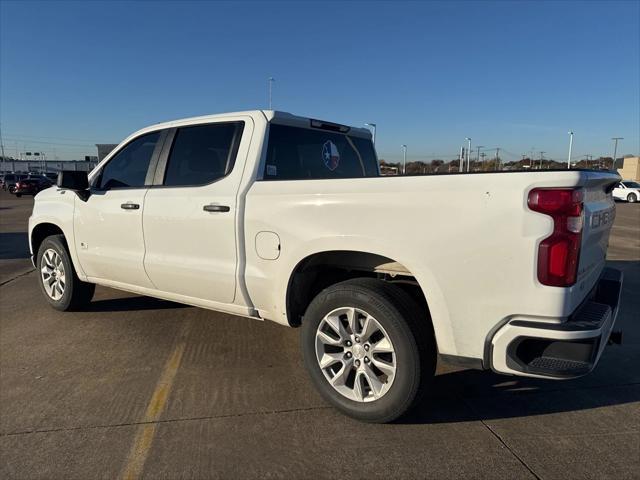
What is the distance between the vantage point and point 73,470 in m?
2.56

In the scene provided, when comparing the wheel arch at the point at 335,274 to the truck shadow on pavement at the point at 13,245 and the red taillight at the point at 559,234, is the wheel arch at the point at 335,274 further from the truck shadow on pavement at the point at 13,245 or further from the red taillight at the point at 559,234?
the truck shadow on pavement at the point at 13,245

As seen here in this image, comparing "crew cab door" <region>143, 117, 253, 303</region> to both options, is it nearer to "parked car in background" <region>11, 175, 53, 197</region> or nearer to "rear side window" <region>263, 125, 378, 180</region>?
"rear side window" <region>263, 125, 378, 180</region>

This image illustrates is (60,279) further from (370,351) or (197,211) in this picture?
(370,351)

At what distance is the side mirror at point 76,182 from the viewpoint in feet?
15.0

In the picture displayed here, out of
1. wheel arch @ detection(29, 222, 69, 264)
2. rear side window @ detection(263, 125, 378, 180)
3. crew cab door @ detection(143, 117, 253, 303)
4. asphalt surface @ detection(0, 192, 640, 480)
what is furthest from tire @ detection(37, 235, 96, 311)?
rear side window @ detection(263, 125, 378, 180)

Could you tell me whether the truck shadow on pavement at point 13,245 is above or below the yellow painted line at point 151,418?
below

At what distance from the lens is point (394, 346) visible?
2.80m

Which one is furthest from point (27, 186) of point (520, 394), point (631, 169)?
point (631, 169)

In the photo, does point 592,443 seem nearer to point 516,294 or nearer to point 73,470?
point 516,294

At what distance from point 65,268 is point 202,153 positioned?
2288 millimetres

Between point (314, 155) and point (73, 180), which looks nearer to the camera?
point (314, 155)

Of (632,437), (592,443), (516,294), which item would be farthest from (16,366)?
(632,437)

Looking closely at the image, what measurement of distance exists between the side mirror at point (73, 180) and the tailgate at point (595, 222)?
4.37m

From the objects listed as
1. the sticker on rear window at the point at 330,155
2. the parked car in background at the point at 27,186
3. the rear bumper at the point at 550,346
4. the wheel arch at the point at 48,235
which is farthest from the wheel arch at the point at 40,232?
the parked car in background at the point at 27,186
